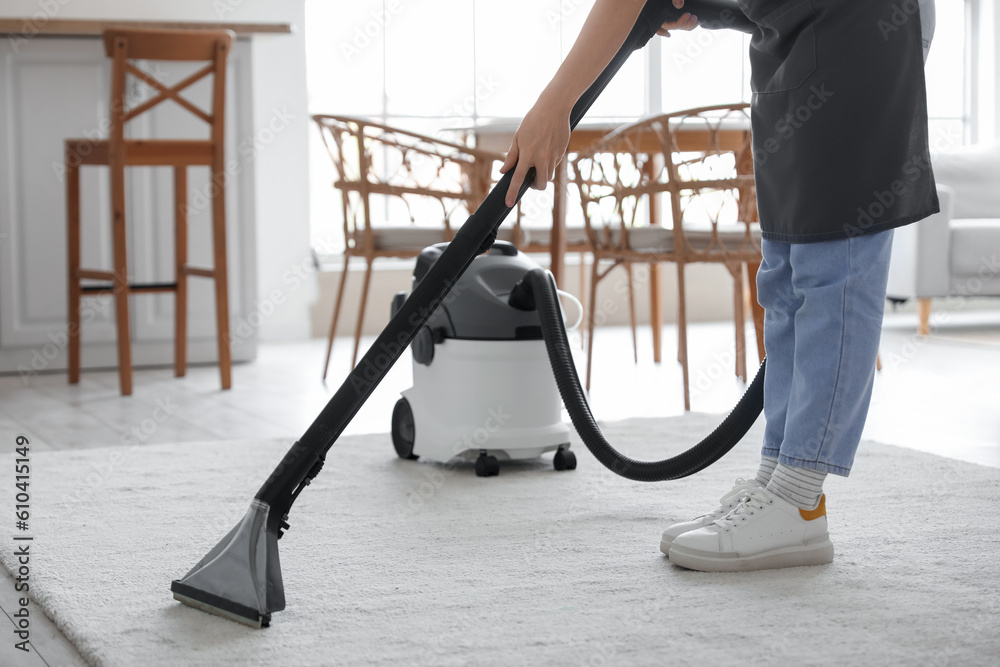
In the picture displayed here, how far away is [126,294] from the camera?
304cm

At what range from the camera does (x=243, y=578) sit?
1.15 meters

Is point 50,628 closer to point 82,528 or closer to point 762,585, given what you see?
point 82,528

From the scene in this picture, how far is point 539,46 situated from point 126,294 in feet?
10.0

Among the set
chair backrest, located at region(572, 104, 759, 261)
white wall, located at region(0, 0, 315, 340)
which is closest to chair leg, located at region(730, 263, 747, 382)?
chair backrest, located at region(572, 104, 759, 261)

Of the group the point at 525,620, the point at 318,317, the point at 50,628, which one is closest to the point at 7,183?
the point at 318,317

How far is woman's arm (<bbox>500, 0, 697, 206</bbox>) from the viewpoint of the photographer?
1.26 meters

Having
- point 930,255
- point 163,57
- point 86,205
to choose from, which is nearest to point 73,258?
point 86,205

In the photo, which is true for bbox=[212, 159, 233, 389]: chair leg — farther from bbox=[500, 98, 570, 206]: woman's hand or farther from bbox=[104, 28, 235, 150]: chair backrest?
bbox=[500, 98, 570, 206]: woman's hand

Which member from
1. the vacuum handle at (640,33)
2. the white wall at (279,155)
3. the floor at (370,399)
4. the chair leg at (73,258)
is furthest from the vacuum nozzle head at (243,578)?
the white wall at (279,155)

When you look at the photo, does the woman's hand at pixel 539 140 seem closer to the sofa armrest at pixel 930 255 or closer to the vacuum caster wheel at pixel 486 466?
the vacuum caster wheel at pixel 486 466

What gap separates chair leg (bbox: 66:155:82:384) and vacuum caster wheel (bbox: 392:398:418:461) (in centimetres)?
162

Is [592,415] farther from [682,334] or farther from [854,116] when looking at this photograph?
[682,334]

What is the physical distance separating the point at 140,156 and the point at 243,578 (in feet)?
7.13

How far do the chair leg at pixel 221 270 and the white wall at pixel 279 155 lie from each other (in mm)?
1548
